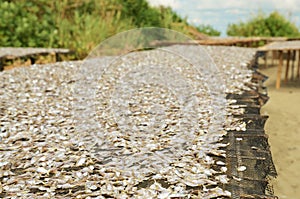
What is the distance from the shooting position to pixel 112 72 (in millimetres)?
6605

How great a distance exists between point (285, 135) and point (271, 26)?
37.9 ft

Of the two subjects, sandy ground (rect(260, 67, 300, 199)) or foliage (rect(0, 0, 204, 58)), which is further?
foliage (rect(0, 0, 204, 58))

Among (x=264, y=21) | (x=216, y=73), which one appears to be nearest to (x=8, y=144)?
(x=216, y=73)

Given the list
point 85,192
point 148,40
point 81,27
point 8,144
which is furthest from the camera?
point 148,40

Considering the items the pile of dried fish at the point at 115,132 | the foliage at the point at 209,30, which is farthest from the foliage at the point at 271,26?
the pile of dried fish at the point at 115,132

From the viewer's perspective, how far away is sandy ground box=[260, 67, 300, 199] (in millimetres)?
3788

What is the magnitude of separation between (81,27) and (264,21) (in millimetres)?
8388

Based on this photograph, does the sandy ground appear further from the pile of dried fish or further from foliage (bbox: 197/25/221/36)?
foliage (bbox: 197/25/221/36)

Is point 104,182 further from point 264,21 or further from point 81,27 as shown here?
point 264,21

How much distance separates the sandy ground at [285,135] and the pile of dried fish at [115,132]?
74cm

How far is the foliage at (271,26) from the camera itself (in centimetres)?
1562

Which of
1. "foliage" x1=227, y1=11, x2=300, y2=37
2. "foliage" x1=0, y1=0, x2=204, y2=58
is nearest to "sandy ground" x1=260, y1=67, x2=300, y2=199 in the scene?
"foliage" x1=0, y1=0, x2=204, y2=58

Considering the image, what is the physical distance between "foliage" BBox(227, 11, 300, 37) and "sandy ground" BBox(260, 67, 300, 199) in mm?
7751

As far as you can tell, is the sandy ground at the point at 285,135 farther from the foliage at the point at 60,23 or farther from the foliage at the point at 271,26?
the foliage at the point at 271,26
